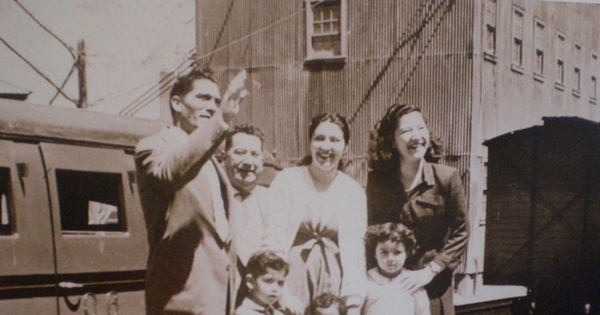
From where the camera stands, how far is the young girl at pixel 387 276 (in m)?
2.17

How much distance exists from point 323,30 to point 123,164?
3.48 ft

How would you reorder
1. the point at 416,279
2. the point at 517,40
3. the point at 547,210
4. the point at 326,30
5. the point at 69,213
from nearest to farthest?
the point at 416,279, the point at 69,213, the point at 326,30, the point at 517,40, the point at 547,210


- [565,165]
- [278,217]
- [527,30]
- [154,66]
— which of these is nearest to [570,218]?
[565,165]

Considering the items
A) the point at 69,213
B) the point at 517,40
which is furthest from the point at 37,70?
the point at 517,40

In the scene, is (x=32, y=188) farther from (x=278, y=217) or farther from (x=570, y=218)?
(x=570, y=218)

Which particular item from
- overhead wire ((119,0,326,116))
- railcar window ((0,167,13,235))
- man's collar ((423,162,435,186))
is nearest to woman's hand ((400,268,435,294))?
man's collar ((423,162,435,186))

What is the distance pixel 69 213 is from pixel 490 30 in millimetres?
1981

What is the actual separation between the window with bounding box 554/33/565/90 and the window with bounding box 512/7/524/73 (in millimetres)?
185

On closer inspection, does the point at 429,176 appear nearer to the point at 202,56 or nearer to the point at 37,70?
the point at 202,56

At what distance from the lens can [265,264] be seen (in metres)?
2.02

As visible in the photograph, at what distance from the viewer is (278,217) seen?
82.7 inches

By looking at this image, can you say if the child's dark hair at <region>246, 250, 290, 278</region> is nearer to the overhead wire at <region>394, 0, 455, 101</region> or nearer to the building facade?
the building facade

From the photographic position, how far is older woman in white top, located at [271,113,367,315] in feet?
6.91

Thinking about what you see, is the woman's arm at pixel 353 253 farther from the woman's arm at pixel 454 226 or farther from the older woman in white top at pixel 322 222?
the woman's arm at pixel 454 226
